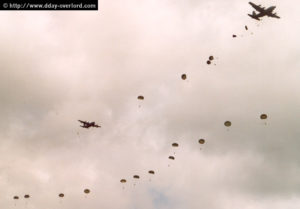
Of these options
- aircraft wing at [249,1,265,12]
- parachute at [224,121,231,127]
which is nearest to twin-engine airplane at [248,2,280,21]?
aircraft wing at [249,1,265,12]

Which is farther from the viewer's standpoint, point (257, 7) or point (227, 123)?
point (227, 123)

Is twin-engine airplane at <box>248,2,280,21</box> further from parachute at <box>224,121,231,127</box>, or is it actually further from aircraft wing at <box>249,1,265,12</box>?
parachute at <box>224,121,231,127</box>

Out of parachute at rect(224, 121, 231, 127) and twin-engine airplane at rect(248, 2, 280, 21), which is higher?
twin-engine airplane at rect(248, 2, 280, 21)

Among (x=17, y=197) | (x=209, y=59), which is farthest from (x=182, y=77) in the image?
(x=17, y=197)

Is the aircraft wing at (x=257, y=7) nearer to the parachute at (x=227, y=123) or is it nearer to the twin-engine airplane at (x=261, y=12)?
the twin-engine airplane at (x=261, y=12)

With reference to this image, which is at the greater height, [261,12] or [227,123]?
[261,12]

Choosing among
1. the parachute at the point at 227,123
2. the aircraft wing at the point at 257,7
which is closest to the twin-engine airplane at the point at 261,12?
the aircraft wing at the point at 257,7

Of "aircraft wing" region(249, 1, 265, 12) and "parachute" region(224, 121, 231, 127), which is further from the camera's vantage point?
"parachute" region(224, 121, 231, 127)

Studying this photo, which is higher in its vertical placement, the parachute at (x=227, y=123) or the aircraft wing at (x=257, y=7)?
the aircraft wing at (x=257, y=7)

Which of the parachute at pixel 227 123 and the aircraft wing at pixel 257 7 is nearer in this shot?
the aircraft wing at pixel 257 7

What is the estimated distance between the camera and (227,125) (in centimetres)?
9131

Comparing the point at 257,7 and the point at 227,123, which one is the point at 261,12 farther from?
the point at 227,123

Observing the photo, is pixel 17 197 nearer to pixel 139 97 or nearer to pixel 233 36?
pixel 139 97

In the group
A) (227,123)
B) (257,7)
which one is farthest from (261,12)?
(227,123)
